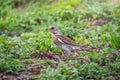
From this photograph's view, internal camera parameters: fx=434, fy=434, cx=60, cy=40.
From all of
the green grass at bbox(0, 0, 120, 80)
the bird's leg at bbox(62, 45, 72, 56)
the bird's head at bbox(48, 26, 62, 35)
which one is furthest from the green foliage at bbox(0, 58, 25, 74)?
the bird's head at bbox(48, 26, 62, 35)

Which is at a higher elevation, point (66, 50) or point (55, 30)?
point (55, 30)

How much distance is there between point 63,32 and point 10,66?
3.60 m

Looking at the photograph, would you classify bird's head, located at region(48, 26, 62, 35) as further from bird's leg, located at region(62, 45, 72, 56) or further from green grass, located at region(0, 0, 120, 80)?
bird's leg, located at region(62, 45, 72, 56)

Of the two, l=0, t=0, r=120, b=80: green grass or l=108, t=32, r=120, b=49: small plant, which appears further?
l=108, t=32, r=120, b=49: small plant

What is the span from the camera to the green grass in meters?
7.90

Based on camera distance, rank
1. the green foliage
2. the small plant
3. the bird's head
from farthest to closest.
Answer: the bird's head
the small plant
the green foliage

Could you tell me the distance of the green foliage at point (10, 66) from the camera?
8133mm

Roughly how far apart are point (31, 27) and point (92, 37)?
7.90ft

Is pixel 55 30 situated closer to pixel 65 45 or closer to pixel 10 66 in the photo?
pixel 65 45

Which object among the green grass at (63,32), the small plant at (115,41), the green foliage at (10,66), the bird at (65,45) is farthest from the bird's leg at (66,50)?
the green foliage at (10,66)

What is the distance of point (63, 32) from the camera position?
37.9ft

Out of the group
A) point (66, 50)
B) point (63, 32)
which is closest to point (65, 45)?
point (66, 50)

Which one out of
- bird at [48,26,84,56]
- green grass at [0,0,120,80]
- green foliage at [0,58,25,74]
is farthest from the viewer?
bird at [48,26,84,56]

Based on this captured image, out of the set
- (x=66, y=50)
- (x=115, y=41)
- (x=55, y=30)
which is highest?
(x=55, y=30)
